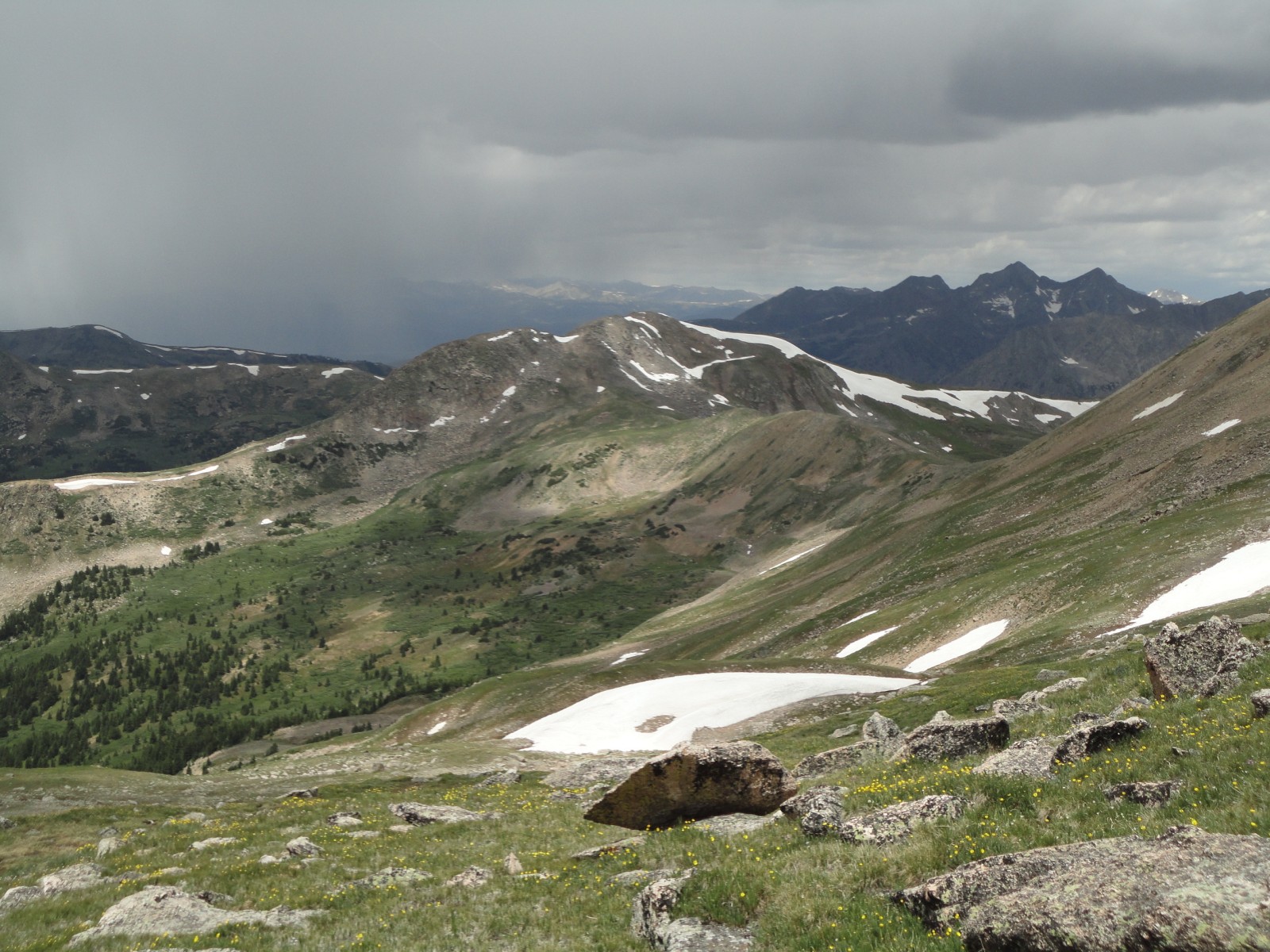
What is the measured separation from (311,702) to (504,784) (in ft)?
347

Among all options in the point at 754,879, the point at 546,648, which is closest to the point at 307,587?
the point at 546,648

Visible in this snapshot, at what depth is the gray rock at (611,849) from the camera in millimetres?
17938

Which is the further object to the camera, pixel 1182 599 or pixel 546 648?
A: pixel 546 648

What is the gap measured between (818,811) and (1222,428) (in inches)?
2849

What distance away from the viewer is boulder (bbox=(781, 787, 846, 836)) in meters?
15.1

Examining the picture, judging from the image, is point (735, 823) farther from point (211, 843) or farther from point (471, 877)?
point (211, 843)

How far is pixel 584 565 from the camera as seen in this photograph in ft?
579

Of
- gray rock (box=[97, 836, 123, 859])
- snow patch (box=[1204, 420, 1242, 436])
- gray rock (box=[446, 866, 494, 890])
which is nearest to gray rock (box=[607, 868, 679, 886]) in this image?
gray rock (box=[446, 866, 494, 890])

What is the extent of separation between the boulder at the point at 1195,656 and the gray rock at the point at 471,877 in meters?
17.0

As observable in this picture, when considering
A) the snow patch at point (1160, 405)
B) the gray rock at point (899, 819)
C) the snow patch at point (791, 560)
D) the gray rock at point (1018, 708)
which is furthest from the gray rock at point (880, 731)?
the snow patch at point (791, 560)

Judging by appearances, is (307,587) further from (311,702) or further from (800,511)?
(800,511)

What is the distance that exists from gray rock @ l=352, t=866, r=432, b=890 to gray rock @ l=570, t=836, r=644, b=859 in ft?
12.5

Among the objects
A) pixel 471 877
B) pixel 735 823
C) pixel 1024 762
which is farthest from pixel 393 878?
pixel 1024 762

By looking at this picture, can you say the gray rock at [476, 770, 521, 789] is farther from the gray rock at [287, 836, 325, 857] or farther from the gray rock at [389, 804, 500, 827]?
the gray rock at [287, 836, 325, 857]
